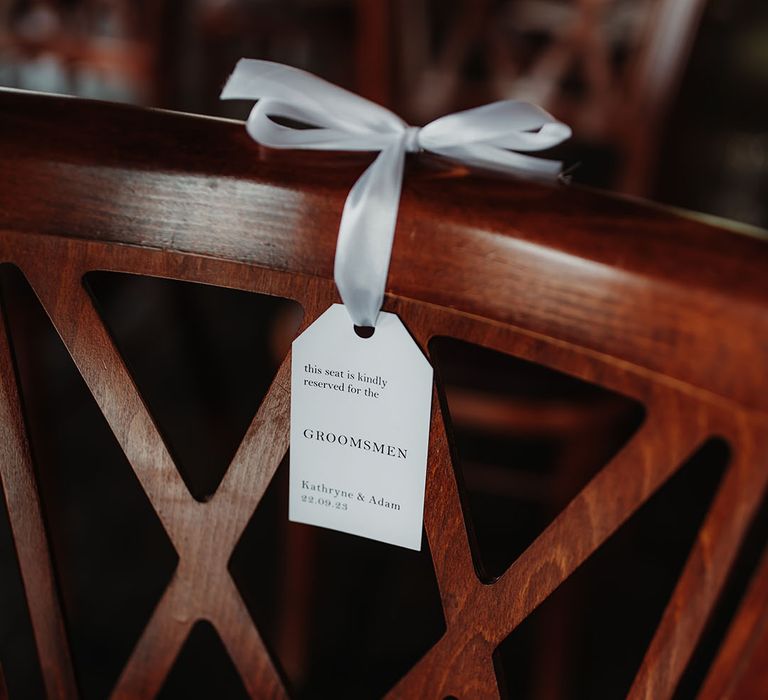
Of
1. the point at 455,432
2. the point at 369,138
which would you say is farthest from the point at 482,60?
the point at 369,138

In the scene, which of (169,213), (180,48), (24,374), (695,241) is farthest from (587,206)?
(180,48)

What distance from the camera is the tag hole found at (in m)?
0.30

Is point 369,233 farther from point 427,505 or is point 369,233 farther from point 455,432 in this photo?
point 455,432

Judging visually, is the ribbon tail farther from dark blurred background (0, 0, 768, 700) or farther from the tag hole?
dark blurred background (0, 0, 768, 700)

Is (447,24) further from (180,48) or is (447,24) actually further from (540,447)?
(540,447)

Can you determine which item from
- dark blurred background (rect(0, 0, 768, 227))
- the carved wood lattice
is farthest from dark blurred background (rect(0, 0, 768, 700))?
the carved wood lattice

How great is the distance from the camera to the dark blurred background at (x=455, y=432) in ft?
2.98

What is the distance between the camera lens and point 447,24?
1271 mm

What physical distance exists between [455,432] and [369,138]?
0.58m

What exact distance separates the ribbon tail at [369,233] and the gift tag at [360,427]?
11 millimetres

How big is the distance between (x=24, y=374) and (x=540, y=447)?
0.81 m

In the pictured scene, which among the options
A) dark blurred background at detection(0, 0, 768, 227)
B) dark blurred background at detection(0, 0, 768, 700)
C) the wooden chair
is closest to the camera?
the wooden chair

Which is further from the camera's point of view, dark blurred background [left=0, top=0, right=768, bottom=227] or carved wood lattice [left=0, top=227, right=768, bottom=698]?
dark blurred background [left=0, top=0, right=768, bottom=227]

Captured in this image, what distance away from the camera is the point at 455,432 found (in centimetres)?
86
